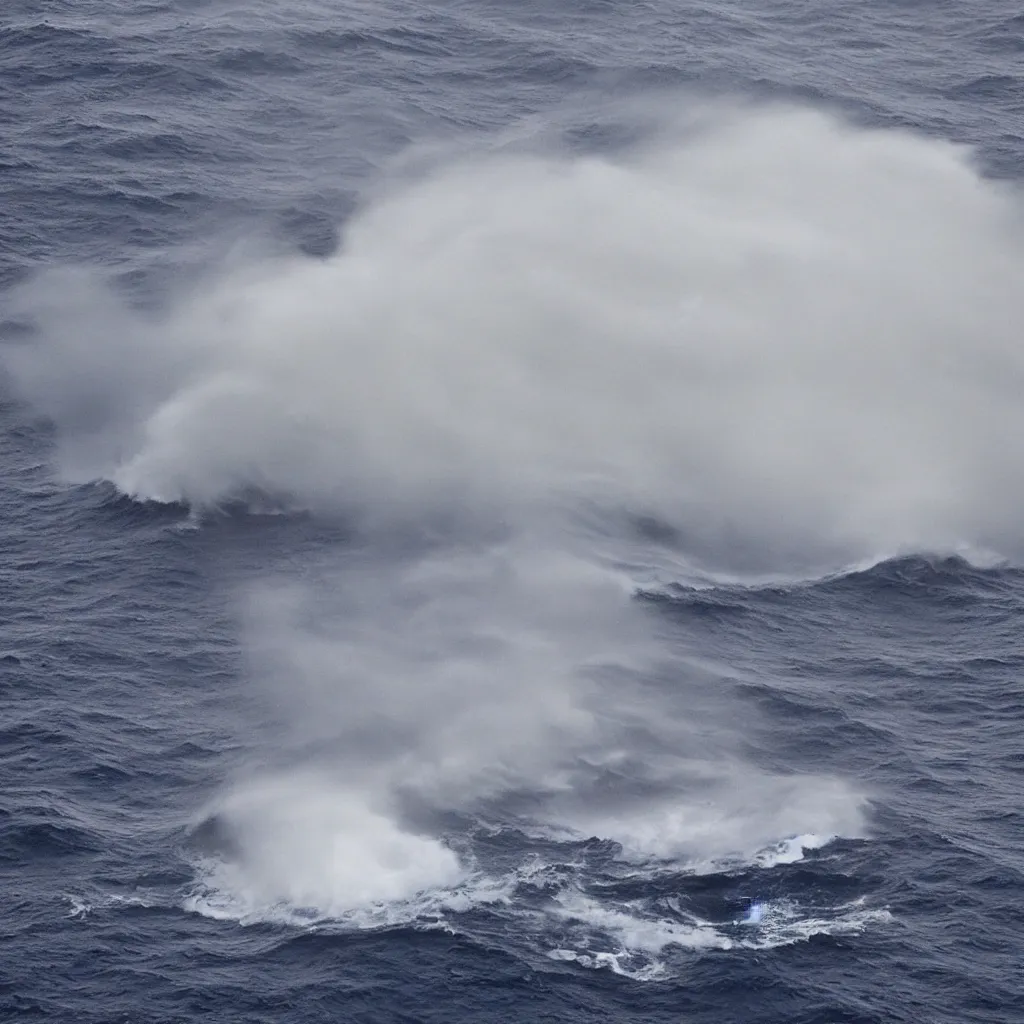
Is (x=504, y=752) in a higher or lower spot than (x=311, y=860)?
higher

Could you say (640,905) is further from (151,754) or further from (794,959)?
(151,754)

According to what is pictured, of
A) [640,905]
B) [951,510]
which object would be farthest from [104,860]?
[951,510]

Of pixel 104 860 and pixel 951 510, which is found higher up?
pixel 951 510

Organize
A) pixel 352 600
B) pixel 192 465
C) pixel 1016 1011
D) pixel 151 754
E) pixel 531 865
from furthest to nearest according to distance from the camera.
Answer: pixel 192 465, pixel 352 600, pixel 151 754, pixel 531 865, pixel 1016 1011

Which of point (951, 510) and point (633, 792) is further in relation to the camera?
point (951, 510)

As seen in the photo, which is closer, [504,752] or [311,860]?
[311,860]

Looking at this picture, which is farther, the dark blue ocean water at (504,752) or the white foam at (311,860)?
the white foam at (311,860)

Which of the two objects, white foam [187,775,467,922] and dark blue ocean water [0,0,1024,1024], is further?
white foam [187,775,467,922]

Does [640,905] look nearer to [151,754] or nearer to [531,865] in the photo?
[531,865]

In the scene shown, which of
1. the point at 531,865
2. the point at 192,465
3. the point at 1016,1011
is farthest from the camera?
the point at 192,465

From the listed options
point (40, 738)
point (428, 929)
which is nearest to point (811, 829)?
point (428, 929)
